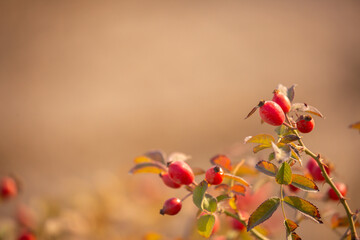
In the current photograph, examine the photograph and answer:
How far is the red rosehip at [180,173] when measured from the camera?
0.68m

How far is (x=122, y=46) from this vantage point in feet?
23.0

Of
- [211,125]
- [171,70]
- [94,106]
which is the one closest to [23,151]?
[94,106]

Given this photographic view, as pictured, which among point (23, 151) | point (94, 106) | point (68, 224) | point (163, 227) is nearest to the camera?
point (68, 224)

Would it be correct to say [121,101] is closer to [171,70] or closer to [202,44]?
[171,70]

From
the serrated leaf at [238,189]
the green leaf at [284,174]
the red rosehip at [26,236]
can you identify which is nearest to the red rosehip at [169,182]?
the serrated leaf at [238,189]

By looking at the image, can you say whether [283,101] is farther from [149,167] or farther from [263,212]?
[149,167]

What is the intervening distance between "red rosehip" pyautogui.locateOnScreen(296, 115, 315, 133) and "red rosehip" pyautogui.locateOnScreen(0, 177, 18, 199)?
0.91 m

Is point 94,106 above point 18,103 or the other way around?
the other way around

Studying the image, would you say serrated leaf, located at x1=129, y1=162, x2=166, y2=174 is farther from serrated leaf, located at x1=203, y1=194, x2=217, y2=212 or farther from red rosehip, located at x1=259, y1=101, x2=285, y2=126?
red rosehip, located at x1=259, y1=101, x2=285, y2=126

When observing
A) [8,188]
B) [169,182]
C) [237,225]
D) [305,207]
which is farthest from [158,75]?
[305,207]

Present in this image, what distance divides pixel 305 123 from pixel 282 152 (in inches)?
4.6

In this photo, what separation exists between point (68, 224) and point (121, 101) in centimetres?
478

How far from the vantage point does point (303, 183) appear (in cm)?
68

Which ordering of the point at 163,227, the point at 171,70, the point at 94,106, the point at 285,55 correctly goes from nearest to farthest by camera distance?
the point at 163,227 → the point at 94,106 → the point at 285,55 → the point at 171,70
